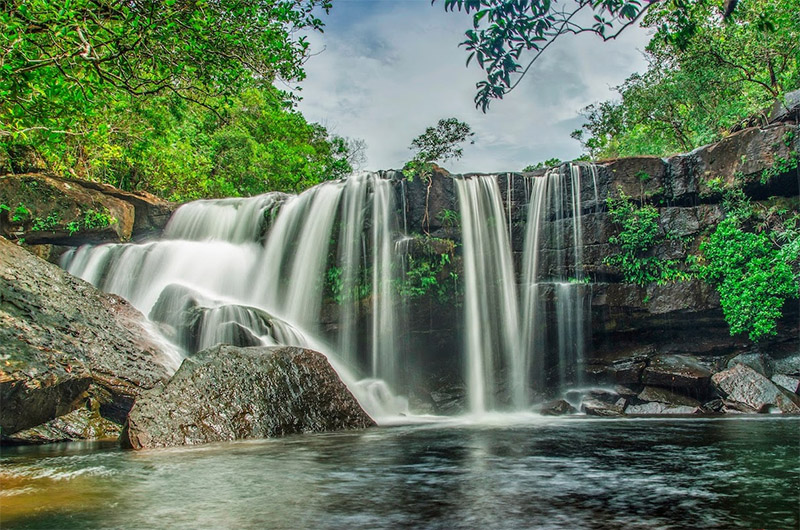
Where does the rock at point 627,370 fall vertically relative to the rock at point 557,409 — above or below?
above

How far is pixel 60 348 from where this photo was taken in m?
6.84

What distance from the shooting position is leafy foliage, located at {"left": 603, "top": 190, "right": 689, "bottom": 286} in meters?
12.5

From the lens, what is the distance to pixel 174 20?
5.71 m

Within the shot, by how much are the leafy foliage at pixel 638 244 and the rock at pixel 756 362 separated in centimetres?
214

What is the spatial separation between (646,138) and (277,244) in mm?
17143

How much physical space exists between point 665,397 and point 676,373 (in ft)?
1.98

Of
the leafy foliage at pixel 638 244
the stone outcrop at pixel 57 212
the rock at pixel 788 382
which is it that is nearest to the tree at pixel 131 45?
the stone outcrop at pixel 57 212

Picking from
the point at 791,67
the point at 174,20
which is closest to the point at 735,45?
the point at 791,67

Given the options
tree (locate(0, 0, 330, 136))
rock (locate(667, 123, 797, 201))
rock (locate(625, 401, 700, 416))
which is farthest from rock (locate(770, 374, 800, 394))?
tree (locate(0, 0, 330, 136))

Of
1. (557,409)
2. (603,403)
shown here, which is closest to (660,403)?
(603,403)

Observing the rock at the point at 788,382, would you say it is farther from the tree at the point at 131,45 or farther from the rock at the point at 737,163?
the tree at the point at 131,45

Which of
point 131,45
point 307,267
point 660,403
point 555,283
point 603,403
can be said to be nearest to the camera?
point 131,45

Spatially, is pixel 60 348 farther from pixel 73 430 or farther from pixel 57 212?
pixel 57 212

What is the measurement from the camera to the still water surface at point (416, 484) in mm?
2664
